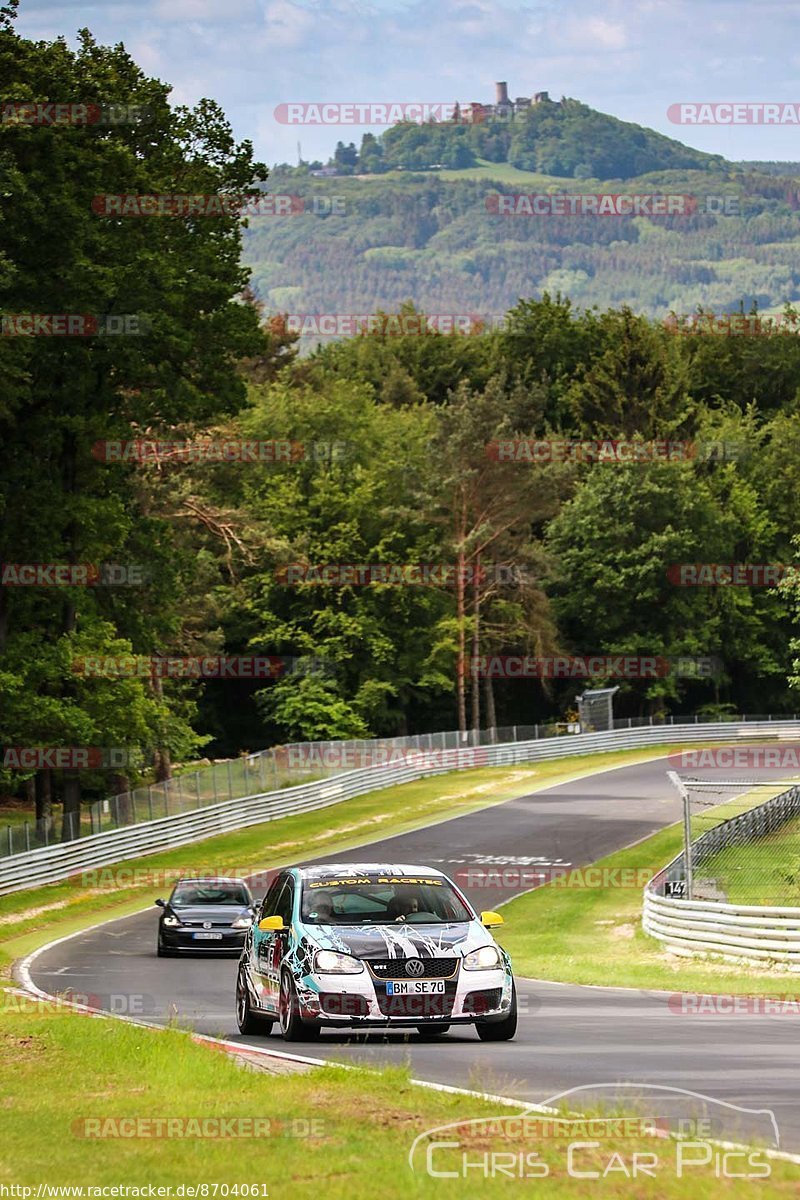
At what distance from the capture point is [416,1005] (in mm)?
14570

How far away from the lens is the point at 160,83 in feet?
150

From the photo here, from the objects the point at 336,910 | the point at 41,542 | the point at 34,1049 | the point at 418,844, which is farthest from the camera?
Result: the point at 418,844

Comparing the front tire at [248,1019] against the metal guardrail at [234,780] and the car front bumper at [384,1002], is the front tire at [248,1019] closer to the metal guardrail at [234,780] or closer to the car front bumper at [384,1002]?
the car front bumper at [384,1002]

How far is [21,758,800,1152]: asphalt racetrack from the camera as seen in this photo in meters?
10.8

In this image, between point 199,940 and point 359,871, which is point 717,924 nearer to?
point 199,940

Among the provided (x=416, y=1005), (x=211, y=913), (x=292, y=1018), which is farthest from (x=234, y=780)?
(x=416, y=1005)

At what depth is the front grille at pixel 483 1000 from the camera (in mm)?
14703

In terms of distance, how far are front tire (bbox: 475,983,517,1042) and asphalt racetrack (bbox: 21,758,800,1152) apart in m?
0.13

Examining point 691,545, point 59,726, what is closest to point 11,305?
point 59,726

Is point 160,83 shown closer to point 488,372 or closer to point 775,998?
point 775,998

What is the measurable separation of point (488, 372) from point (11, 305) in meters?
77.2

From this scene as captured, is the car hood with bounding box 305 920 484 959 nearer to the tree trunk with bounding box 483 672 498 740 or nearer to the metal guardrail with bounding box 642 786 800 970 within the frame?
the metal guardrail with bounding box 642 786 800 970

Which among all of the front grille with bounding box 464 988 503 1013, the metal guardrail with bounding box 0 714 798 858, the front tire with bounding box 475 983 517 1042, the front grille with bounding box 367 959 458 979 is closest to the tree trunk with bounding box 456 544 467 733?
the metal guardrail with bounding box 0 714 798 858

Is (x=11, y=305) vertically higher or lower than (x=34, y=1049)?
higher
